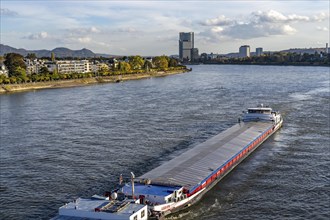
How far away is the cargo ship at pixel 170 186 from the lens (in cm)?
1366

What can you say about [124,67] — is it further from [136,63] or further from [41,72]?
[41,72]

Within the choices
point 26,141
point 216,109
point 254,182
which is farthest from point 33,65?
point 254,182

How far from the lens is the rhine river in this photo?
56.3 ft

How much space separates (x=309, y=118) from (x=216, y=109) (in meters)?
9.63

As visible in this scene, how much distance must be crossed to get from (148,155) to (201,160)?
5044mm

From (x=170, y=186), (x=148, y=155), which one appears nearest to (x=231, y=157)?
(x=148, y=155)

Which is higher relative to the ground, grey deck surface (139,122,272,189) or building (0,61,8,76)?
building (0,61,8,76)

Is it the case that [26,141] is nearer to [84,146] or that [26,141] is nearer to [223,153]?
[84,146]

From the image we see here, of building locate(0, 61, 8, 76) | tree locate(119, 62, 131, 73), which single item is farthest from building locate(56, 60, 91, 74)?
building locate(0, 61, 8, 76)

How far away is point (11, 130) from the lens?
32.3m

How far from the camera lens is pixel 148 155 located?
24219mm

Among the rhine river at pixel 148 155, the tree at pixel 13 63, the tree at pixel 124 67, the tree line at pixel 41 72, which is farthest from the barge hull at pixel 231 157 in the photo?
the tree at pixel 124 67

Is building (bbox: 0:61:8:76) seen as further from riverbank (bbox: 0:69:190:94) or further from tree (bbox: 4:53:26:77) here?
riverbank (bbox: 0:69:190:94)

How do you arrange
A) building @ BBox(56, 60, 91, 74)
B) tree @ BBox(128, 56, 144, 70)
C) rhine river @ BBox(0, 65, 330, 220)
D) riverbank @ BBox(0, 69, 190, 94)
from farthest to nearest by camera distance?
tree @ BBox(128, 56, 144, 70) < building @ BBox(56, 60, 91, 74) < riverbank @ BBox(0, 69, 190, 94) < rhine river @ BBox(0, 65, 330, 220)
